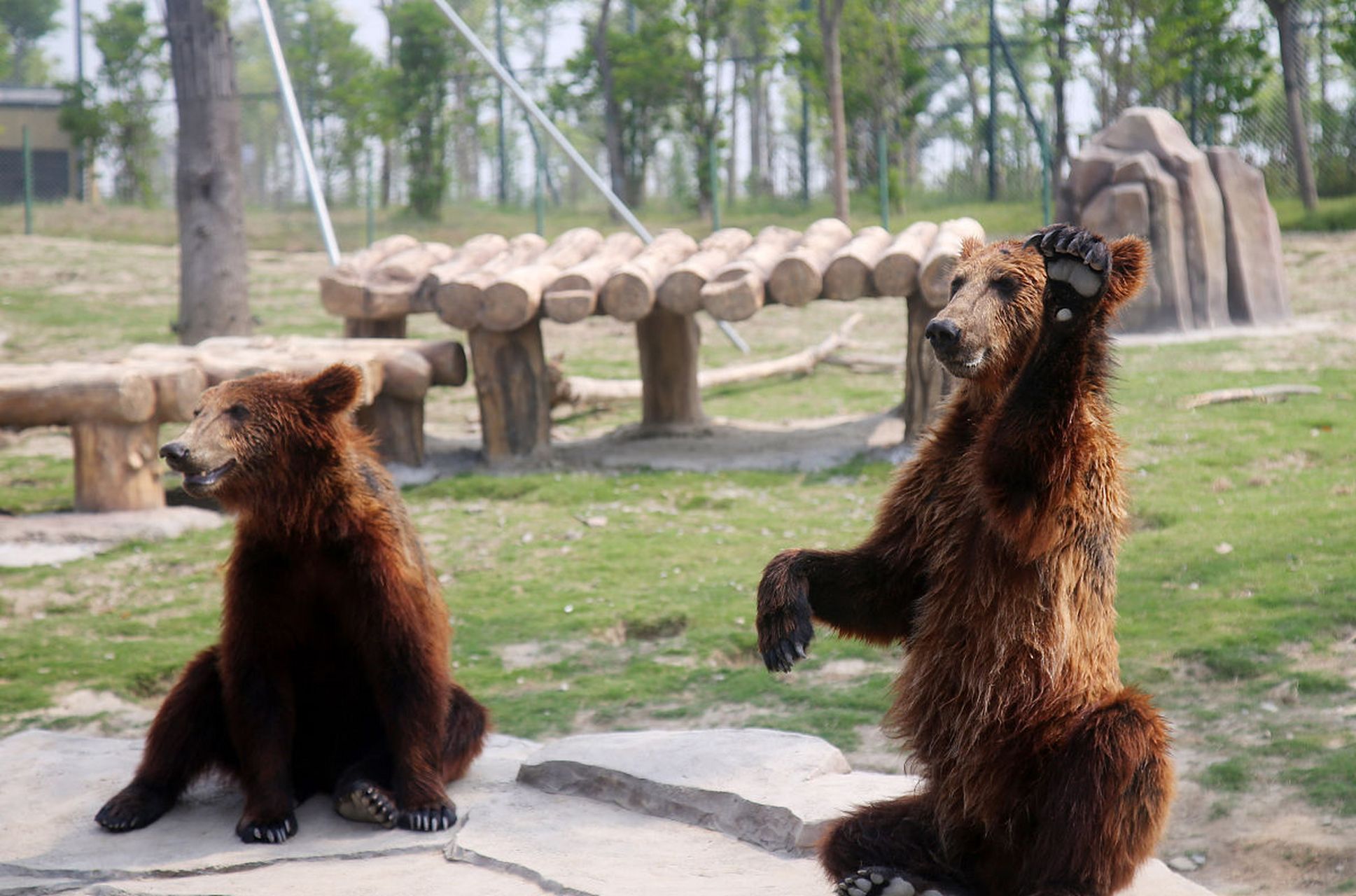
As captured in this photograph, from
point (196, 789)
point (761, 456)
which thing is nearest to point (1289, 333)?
point (761, 456)

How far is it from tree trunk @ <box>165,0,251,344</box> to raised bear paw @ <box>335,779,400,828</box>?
978 cm

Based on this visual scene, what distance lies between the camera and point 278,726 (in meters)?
4.29

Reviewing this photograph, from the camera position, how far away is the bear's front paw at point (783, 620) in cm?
330

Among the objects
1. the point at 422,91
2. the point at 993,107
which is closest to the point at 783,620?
the point at 993,107

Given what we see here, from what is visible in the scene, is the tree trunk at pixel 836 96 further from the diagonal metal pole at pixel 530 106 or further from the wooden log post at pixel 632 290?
the wooden log post at pixel 632 290

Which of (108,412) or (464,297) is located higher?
(464,297)

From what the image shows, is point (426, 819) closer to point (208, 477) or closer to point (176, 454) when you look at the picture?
point (208, 477)

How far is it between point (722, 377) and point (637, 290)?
3.80 meters

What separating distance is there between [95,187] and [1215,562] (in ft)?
86.0

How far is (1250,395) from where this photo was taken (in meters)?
10.9

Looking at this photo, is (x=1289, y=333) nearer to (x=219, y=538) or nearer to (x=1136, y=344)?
(x=1136, y=344)

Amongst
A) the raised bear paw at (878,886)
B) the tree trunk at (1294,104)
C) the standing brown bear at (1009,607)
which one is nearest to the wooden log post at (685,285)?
the standing brown bear at (1009,607)

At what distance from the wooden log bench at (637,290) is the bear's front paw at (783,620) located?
237 inches

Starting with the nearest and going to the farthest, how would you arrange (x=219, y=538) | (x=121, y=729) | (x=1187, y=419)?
(x=121, y=729) < (x=219, y=538) < (x=1187, y=419)
